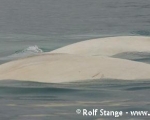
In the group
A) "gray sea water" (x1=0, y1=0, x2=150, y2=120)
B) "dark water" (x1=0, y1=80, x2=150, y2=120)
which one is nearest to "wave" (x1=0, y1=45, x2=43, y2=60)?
"gray sea water" (x1=0, y1=0, x2=150, y2=120)

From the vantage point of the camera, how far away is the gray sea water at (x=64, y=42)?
11.0 metres

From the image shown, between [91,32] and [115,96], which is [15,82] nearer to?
[115,96]

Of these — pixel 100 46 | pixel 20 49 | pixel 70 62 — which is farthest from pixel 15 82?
pixel 20 49

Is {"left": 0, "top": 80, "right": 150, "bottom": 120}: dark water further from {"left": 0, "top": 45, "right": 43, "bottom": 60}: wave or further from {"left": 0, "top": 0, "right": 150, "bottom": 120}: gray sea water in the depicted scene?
{"left": 0, "top": 45, "right": 43, "bottom": 60}: wave

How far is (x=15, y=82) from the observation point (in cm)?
1267

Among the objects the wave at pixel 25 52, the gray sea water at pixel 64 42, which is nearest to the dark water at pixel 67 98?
the gray sea water at pixel 64 42

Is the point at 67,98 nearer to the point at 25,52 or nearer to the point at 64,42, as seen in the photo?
the point at 25,52

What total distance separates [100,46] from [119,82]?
4.30 m

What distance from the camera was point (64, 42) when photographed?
2133 cm

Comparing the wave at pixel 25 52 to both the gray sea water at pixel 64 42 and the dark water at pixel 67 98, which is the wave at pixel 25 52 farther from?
the dark water at pixel 67 98

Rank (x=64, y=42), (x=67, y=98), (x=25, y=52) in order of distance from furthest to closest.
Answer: (x=64, y=42) → (x=25, y=52) → (x=67, y=98)

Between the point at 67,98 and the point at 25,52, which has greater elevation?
the point at 25,52

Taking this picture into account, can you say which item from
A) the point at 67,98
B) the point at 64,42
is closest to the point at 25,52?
the point at 64,42

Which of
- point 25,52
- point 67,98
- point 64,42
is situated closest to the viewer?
point 67,98
